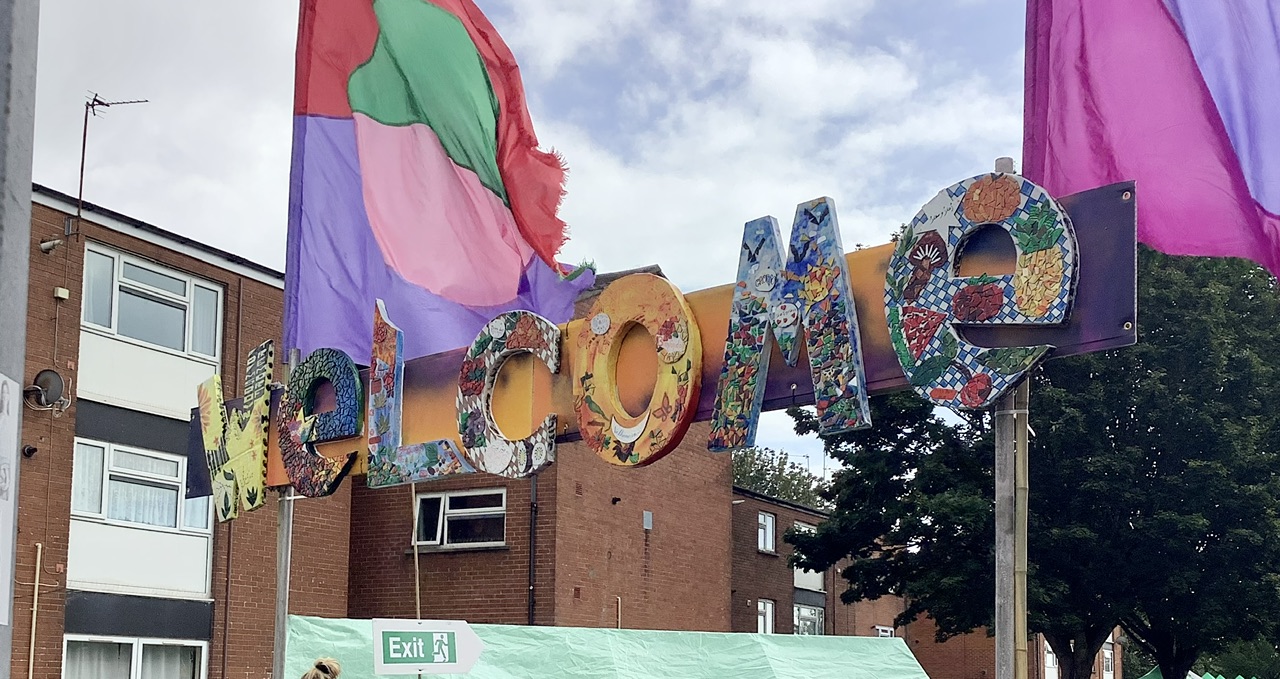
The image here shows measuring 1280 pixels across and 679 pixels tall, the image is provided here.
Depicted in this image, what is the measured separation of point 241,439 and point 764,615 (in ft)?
73.0

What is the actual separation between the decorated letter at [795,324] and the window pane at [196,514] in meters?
14.1

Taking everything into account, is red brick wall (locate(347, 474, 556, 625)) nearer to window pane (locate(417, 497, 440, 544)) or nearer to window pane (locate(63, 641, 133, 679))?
window pane (locate(417, 497, 440, 544))

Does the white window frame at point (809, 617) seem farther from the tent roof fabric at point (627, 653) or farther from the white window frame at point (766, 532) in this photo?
the tent roof fabric at point (627, 653)

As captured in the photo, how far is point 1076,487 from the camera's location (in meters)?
27.0

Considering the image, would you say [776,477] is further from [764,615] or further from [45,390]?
[45,390]

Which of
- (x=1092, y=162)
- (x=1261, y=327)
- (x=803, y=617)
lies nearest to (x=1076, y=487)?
(x=1261, y=327)

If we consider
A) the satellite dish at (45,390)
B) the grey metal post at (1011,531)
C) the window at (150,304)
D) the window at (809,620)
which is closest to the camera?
the grey metal post at (1011,531)

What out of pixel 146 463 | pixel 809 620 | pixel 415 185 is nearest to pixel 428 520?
pixel 146 463

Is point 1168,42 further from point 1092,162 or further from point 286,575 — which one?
point 286,575

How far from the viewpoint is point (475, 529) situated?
25.6 meters

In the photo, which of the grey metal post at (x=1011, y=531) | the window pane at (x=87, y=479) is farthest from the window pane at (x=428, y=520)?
the grey metal post at (x=1011, y=531)

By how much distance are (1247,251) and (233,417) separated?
27.9 feet

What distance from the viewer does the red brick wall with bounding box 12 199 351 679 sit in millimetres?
18656

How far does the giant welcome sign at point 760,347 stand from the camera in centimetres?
766
